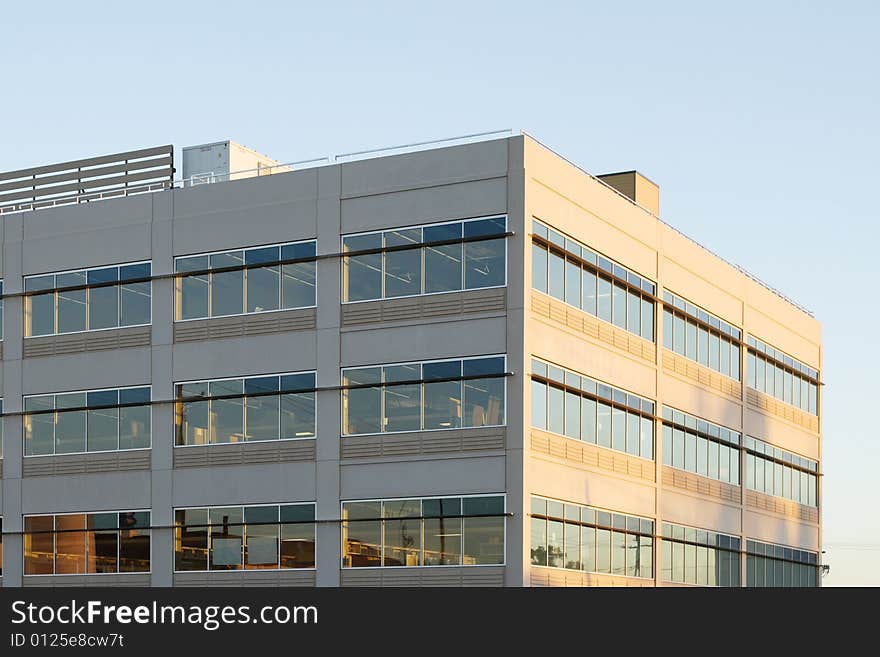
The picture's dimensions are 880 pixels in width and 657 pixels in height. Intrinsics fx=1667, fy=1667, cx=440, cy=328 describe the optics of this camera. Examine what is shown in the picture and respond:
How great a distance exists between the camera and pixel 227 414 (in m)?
50.5

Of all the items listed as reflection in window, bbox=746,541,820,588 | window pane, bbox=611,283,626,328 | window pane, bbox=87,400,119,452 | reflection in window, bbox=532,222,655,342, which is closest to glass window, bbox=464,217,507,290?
reflection in window, bbox=532,222,655,342

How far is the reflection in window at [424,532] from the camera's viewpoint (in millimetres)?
46531

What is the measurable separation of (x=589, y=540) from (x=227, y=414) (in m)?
11.6

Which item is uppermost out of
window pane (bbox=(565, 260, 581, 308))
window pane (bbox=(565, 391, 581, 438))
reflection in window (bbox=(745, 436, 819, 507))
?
window pane (bbox=(565, 260, 581, 308))

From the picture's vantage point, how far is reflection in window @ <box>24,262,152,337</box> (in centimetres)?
5253

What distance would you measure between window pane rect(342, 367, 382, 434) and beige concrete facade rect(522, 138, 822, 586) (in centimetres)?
453

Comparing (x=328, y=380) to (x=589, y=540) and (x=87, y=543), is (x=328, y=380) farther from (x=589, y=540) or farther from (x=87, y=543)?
(x=87, y=543)

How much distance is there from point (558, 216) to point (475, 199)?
2.97 metres

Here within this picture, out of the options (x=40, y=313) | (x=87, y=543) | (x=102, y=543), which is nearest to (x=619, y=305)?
(x=102, y=543)

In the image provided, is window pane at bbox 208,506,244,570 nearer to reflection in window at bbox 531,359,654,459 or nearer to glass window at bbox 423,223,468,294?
glass window at bbox 423,223,468,294

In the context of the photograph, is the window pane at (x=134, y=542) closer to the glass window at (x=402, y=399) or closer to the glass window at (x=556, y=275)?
the glass window at (x=402, y=399)

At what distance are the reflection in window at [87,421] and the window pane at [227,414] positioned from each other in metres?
2.43

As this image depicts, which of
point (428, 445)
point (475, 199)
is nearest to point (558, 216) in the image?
point (475, 199)

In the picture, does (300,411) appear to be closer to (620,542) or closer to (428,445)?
(428,445)
